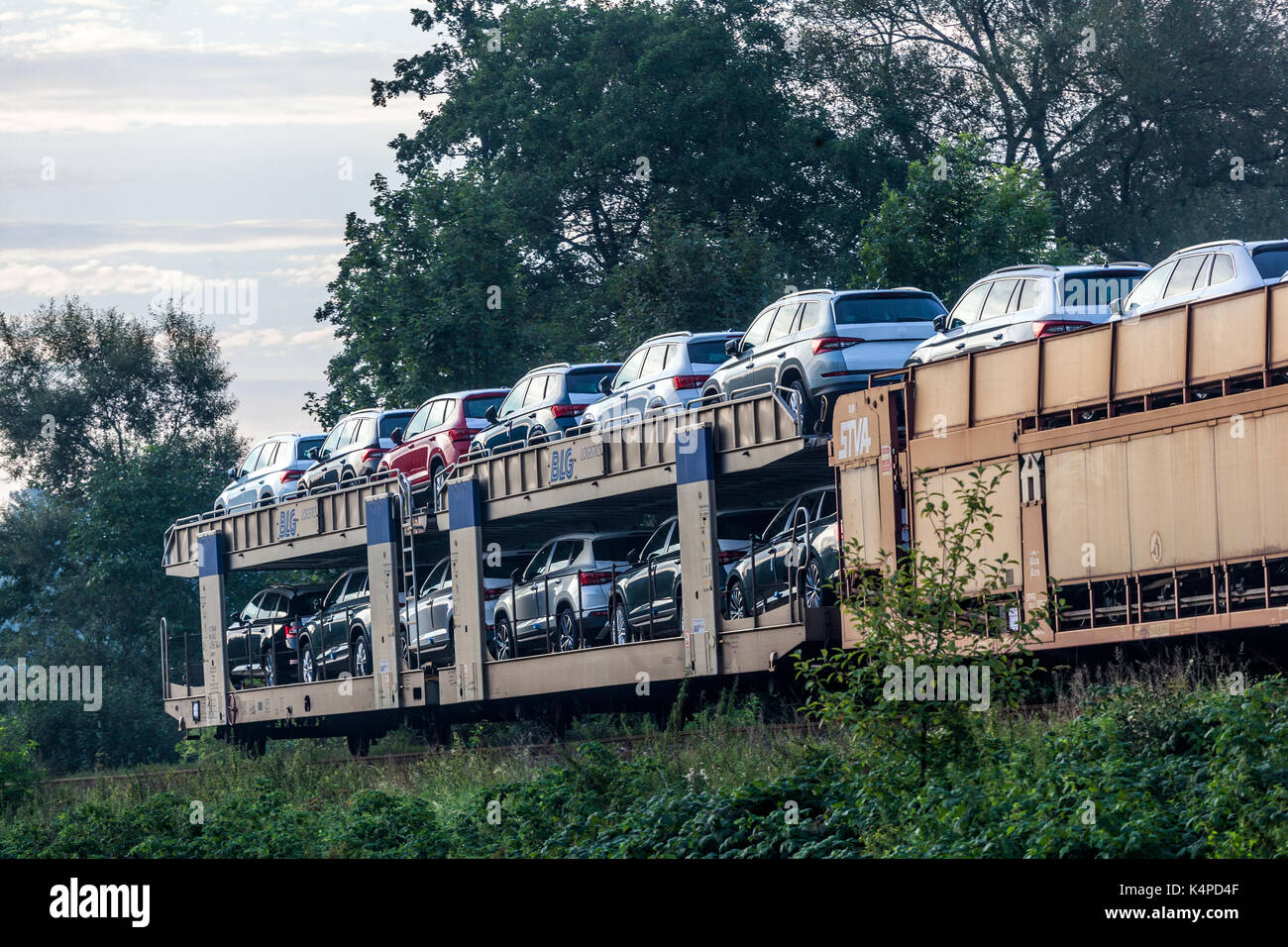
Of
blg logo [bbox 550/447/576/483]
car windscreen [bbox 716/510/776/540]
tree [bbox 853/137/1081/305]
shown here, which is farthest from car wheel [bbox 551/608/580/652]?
tree [bbox 853/137/1081/305]

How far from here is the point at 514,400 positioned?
23.0 metres

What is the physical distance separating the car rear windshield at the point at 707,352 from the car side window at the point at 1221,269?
6308 mm

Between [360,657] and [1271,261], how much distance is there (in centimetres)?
1416

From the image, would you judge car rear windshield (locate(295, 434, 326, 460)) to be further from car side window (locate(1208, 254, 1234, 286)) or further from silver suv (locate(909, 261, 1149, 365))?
car side window (locate(1208, 254, 1234, 286))

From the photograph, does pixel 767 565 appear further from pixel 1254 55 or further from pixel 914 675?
pixel 1254 55

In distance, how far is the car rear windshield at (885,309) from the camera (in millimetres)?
17422

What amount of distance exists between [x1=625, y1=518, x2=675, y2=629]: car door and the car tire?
4.21 feet

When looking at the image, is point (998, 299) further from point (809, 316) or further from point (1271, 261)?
point (1271, 261)

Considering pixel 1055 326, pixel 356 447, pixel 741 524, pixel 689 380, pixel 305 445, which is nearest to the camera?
pixel 1055 326

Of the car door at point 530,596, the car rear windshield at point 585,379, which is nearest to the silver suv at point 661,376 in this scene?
the car rear windshield at point 585,379

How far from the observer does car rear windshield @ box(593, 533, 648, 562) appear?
2006 cm

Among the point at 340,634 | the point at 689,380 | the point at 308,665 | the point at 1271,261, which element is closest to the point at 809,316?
the point at 689,380

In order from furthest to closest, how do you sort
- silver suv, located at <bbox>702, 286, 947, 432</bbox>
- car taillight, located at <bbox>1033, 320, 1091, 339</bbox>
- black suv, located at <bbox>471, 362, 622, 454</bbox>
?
black suv, located at <bbox>471, 362, 622, 454</bbox>, silver suv, located at <bbox>702, 286, 947, 432</bbox>, car taillight, located at <bbox>1033, 320, 1091, 339</bbox>

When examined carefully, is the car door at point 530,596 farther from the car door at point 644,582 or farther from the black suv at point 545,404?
the car door at point 644,582
